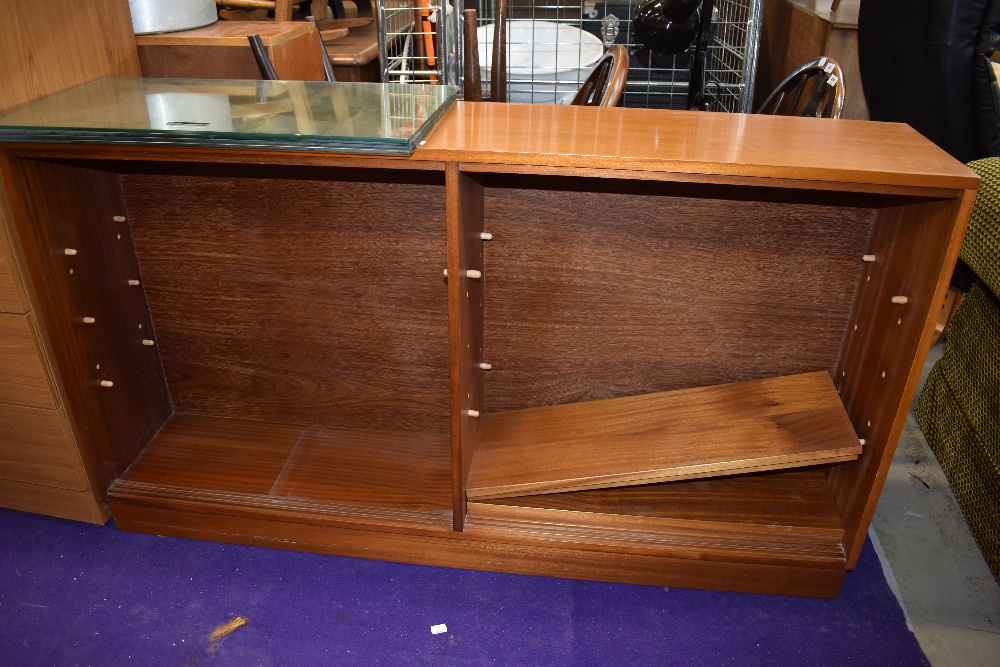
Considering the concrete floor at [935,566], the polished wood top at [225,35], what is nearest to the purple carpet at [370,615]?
the concrete floor at [935,566]

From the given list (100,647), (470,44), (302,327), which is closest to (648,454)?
(302,327)

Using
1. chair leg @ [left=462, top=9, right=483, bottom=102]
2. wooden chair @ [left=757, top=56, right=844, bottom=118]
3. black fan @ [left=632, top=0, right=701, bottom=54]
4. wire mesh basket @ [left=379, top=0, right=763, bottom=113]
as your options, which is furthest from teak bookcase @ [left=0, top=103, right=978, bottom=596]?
black fan @ [left=632, top=0, right=701, bottom=54]

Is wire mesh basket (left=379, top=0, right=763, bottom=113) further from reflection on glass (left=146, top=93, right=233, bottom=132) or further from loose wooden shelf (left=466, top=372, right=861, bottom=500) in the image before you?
loose wooden shelf (left=466, top=372, right=861, bottom=500)

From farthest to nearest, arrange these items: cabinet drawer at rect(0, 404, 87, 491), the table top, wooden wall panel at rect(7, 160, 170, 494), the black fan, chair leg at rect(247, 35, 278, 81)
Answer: the table top → the black fan → chair leg at rect(247, 35, 278, 81) → cabinet drawer at rect(0, 404, 87, 491) → wooden wall panel at rect(7, 160, 170, 494)

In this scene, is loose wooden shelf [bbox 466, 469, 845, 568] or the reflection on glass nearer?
the reflection on glass

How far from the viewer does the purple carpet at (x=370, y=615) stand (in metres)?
1.21

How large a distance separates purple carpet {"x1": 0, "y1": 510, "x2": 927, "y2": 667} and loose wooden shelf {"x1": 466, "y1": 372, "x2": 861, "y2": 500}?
0.22m

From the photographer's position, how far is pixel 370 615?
1.29m

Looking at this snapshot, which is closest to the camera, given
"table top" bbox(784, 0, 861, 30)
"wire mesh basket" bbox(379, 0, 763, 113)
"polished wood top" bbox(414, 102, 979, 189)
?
"polished wood top" bbox(414, 102, 979, 189)

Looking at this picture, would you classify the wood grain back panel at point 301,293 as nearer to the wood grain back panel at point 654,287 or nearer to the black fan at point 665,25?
the wood grain back panel at point 654,287

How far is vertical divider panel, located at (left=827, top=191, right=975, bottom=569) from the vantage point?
40.7 inches

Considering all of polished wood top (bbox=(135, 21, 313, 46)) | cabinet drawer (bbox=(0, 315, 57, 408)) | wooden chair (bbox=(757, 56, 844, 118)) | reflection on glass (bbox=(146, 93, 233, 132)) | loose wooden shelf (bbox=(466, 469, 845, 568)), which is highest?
polished wood top (bbox=(135, 21, 313, 46))

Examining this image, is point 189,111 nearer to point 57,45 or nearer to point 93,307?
point 57,45

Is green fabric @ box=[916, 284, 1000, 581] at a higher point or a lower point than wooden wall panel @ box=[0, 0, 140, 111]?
lower
